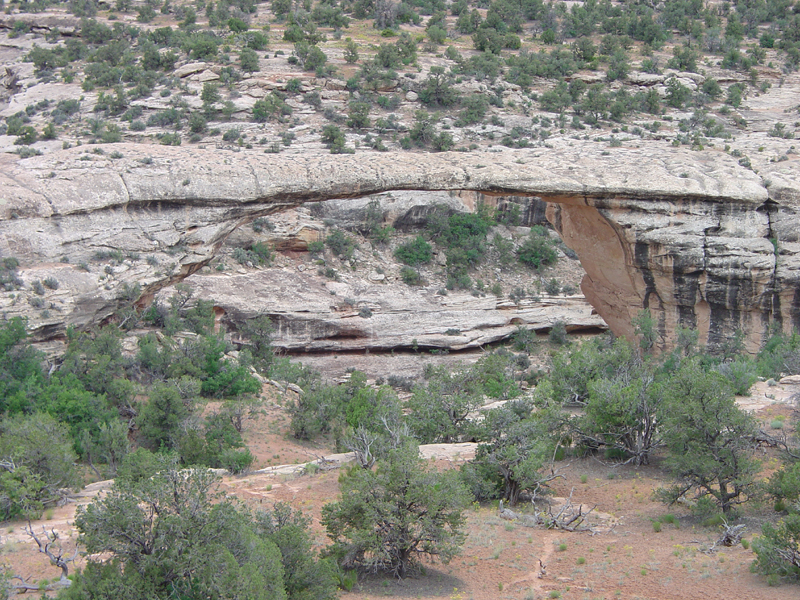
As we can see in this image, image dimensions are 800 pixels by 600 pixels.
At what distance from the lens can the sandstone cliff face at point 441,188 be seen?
2003 centimetres

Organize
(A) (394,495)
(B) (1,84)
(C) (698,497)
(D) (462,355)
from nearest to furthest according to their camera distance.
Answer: (A) (394,495), (C) (698,497), (D) (462,355), (B) (1,84)

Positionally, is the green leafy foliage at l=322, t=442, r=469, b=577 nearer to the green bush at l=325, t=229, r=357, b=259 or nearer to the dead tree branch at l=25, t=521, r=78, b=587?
the dead tree branch at l=25, t=521, r=78, b=587

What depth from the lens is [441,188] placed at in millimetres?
22234

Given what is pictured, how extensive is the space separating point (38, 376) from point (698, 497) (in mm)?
14967

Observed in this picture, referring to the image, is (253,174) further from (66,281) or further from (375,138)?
(375,138)

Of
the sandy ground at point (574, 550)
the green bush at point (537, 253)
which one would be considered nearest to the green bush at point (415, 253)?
the green bush at point (537, 253)

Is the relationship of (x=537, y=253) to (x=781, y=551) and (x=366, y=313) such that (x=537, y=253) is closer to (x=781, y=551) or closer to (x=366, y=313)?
(x=366, y=313)

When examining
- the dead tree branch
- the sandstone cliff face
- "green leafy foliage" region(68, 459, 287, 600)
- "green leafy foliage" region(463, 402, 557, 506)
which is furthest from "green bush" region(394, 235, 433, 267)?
"green leafy foliage" region(68, 459, 287, 600)

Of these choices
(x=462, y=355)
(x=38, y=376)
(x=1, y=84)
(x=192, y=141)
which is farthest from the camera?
(x=1, y=84)

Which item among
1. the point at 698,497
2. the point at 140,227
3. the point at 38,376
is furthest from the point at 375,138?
the point at 698,497

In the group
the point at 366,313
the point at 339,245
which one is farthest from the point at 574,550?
the point at 339,245

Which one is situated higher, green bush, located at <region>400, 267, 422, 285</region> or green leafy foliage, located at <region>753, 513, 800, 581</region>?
green leafy foliage, located at <region>753, 513, 800, 581</region>

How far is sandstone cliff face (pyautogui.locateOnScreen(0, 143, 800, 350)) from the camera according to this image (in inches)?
789

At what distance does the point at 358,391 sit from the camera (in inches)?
840
